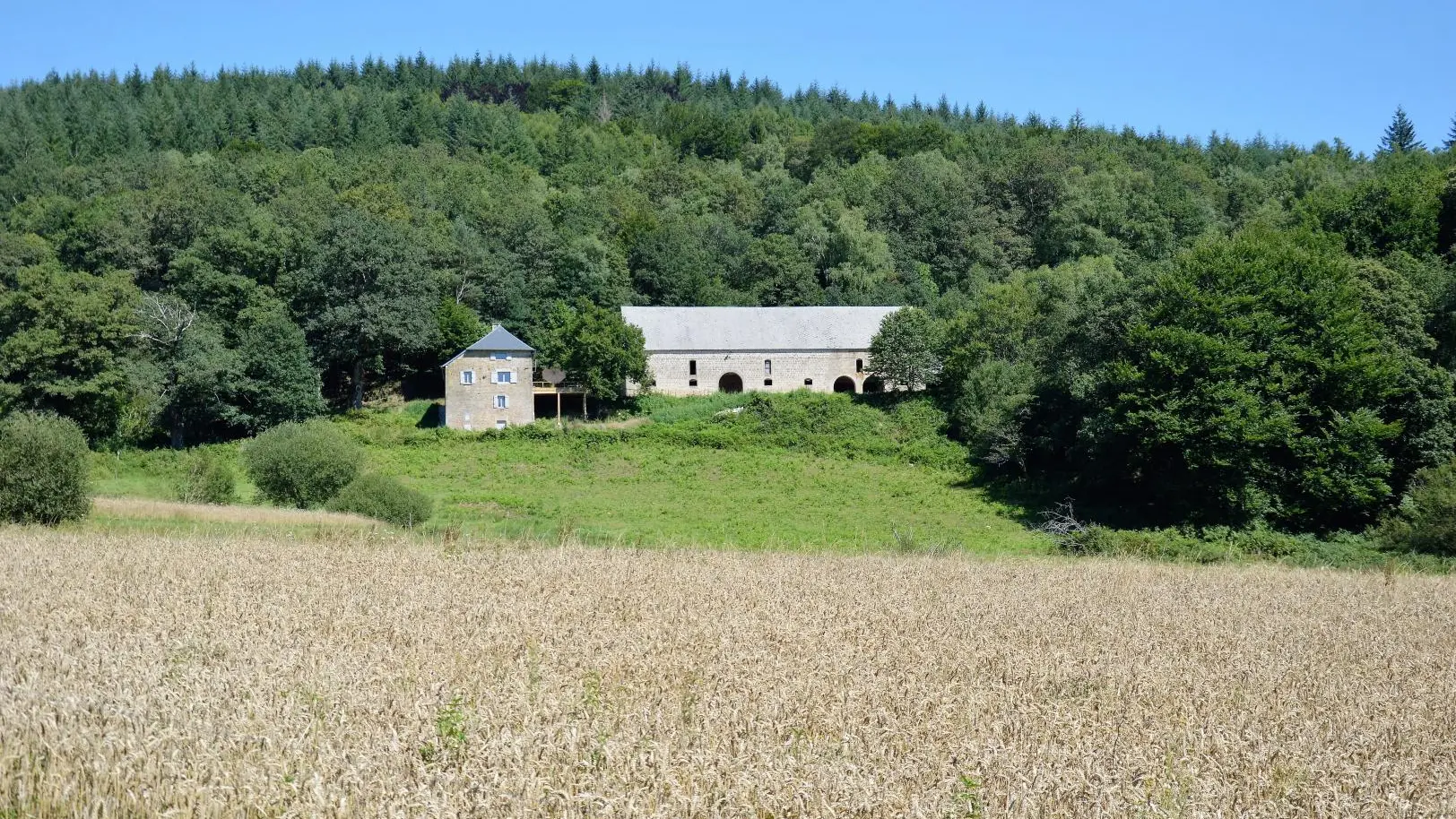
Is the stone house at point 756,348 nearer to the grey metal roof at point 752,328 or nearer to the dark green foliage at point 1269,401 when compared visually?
the grey metal roof at point 752,328

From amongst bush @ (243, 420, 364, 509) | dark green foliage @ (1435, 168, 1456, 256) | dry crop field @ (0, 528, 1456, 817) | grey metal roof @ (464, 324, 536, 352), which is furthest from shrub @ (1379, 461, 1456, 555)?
grey metal roof @ (464, 324, 536, 352)

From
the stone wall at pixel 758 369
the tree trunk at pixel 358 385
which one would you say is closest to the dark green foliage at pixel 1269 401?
the stone wall at pixel 758 369

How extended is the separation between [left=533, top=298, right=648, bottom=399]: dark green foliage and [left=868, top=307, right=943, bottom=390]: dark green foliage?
12.5m

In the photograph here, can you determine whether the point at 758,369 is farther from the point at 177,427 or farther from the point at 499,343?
the point at 177,427

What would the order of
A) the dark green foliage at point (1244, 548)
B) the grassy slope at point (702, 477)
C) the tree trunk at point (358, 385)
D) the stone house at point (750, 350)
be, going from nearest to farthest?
1. the dark green foliage at point (1244, 548)
2. the grassy slope at point (702, 477)
3. the tree trunk at point (358, 385)
4. the stone house at point (750, 350)

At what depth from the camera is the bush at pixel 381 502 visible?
92.8 ft

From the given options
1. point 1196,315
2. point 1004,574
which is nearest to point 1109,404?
point 1196,315

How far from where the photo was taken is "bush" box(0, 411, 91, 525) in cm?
2209

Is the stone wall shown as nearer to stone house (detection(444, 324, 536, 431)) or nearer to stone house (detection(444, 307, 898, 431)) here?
stone house (detection(444, 307, 898, 431))

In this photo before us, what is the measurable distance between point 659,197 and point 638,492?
65910mm

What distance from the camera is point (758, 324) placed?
6366 cm

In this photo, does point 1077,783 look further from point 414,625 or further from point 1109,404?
point 1109,404

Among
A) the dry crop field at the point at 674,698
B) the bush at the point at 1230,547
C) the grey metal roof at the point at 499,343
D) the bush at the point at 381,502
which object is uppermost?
the grey metal roof at the point at 499,343

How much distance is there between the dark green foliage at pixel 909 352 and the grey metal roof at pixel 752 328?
4685mm
